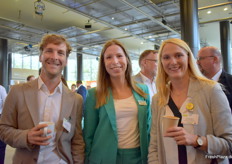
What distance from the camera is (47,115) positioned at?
165 centimetres

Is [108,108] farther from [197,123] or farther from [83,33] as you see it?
[83,33]

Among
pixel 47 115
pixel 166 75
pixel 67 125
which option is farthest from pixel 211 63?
pixel 47 115

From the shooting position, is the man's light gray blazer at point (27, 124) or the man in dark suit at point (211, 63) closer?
the man's light gray blazer at point (27, 124)

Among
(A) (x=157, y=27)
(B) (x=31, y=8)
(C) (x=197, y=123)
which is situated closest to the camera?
(C) (x=197, y=123)

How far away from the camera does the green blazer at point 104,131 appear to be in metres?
1.68

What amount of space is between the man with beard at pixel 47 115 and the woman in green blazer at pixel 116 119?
14 centimetres

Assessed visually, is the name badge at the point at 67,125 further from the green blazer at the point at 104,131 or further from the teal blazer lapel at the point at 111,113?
the teal blazer lapel at the point at 111,113

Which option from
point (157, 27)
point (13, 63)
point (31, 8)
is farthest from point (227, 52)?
point (13, 63)

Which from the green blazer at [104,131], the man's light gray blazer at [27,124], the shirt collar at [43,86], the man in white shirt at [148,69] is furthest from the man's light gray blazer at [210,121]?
the man in white shirt at [148,69]

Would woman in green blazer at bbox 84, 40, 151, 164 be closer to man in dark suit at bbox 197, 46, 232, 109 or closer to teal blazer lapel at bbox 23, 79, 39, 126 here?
teal blazer lapel at bbox 23, 79, 39, 126

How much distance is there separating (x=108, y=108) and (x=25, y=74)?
18.1 m

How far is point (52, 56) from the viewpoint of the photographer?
1688mm

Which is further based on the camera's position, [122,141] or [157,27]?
[157,27]

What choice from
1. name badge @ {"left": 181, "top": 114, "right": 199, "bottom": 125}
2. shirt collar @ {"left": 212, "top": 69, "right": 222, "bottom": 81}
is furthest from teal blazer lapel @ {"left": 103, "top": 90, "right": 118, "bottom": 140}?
shirt collar @ {"left": 212, "top": 69, "right": 222, "bottom": 81}
